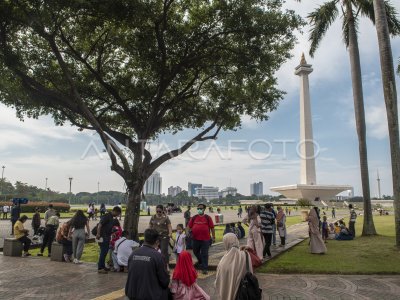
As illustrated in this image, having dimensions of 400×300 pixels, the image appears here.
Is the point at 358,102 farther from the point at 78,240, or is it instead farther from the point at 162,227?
the point at 78,240

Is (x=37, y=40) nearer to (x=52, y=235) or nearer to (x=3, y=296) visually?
(x=52, y=235)

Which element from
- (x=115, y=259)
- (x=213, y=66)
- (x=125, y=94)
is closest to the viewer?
(x=115, y=259)

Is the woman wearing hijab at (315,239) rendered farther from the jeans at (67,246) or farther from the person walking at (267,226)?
the jeans at (67,246)

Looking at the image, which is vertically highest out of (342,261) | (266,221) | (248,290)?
(266,221)

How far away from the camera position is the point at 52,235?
13.1m

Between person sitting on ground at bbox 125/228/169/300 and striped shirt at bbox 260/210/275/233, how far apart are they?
7.54 m

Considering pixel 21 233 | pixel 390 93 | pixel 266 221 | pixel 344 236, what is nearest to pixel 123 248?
pixel 266 221

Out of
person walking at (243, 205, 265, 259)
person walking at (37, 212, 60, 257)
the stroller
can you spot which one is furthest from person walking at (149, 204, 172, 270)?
the stroller

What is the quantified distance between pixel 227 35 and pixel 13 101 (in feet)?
31.8

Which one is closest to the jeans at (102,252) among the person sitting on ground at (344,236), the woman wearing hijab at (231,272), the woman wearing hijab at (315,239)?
the woman wearing hijab at (231,272)

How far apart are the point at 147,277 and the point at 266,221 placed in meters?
7.82

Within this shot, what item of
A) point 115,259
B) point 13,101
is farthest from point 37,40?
point 115,259

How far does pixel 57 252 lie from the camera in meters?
11.7

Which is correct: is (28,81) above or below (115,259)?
above
